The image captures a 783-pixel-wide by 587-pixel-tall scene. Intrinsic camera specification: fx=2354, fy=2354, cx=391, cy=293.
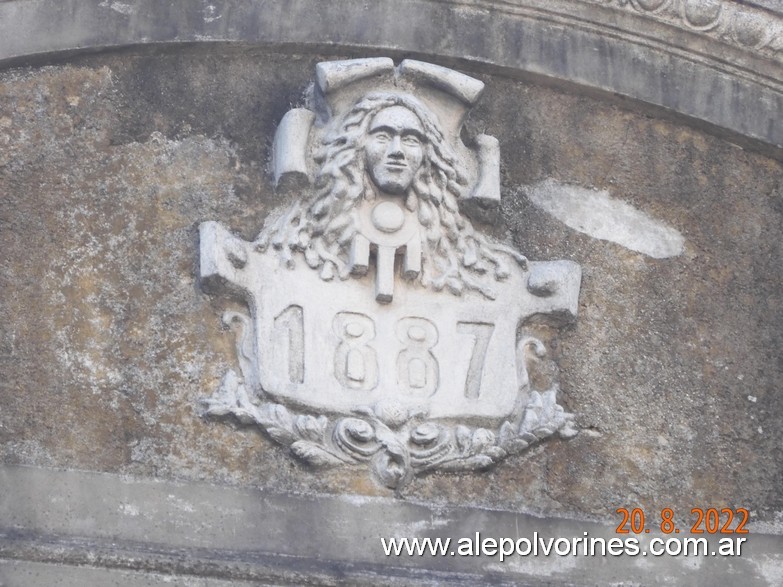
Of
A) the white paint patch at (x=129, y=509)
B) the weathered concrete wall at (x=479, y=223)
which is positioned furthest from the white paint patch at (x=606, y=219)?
the white paint patch at (x=129, y=509)

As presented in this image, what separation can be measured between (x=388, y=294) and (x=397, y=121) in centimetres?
59

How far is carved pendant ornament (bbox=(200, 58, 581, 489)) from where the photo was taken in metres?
7.30

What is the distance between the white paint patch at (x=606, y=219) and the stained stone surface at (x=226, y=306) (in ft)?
0.10

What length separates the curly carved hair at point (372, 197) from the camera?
7574 millimetres

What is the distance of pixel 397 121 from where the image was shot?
7656 millimetres

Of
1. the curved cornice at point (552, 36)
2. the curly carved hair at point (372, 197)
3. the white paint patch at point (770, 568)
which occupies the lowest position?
the white paint patch at point (770, 568)

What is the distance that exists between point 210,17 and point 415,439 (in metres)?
1.70

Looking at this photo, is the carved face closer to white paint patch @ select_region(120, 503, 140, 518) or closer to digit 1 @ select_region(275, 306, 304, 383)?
digit 1 @ select_region(275, 306, 304, 383)

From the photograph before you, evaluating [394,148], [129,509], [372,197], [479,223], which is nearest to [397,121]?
[394,148]

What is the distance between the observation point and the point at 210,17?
7.98 meters

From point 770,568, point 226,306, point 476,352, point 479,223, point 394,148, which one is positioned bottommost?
point 770,568

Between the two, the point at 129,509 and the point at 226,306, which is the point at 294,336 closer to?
the point at 226,306
